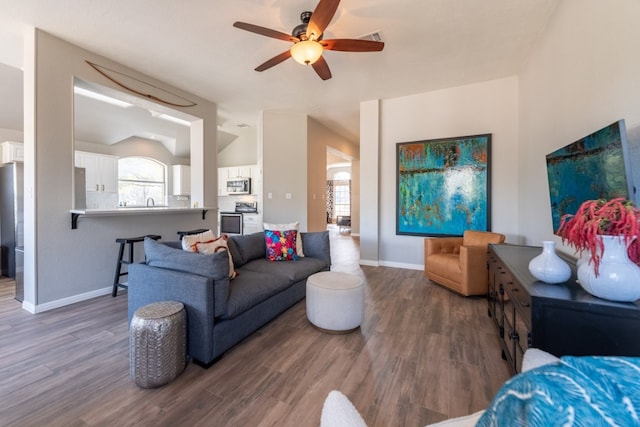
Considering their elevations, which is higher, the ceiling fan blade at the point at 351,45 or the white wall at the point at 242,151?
the white wall at the point at 242,151

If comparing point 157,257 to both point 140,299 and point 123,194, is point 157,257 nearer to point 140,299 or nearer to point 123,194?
point 140,299

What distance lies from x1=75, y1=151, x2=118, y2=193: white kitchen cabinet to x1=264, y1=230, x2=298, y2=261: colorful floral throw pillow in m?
4.66

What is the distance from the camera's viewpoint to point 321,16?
6.45ft

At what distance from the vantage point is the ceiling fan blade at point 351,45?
7.32 ft

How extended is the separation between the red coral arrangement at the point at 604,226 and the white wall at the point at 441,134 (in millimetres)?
2987

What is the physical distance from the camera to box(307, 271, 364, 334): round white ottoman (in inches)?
85.2

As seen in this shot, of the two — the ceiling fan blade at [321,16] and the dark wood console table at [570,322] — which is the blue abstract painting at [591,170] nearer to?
the dark wood console table at [570,322]

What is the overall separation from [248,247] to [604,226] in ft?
9.09

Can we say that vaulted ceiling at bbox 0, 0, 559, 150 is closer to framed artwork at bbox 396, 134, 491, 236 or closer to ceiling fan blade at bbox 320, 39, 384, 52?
ceiling fan blade at bbox 320, 39, 384, 52

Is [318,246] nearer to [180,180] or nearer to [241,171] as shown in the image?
[241,171]

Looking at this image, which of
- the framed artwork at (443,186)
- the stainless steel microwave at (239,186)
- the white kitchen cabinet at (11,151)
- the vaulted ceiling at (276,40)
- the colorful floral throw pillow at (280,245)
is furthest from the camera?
the stainless steel microwave at (239,186)

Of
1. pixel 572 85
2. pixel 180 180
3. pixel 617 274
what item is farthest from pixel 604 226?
pixel 180 180

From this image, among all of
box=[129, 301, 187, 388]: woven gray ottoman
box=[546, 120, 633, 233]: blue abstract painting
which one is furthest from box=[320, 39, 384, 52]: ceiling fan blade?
box=[129, 301, 187, 388]: woven gray ottoman

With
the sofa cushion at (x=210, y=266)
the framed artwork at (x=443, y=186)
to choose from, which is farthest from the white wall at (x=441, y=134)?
the sofa cushion at (x=210, y=266)
